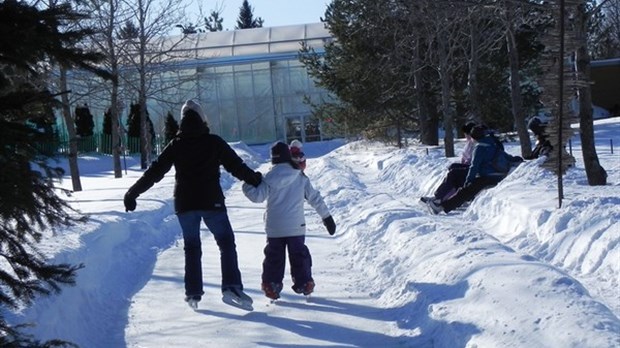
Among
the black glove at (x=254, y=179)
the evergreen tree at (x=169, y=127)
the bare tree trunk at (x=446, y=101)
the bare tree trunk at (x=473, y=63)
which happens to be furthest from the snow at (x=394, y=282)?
the evergreen tree at (x=169, y=127)

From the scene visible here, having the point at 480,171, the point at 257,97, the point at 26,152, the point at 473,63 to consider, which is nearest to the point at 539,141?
the point at 480,171

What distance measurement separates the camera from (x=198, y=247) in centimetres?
789

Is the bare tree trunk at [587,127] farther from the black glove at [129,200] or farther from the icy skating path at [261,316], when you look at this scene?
the black glove at [129,200]

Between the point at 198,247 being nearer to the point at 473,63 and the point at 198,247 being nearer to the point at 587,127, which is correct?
the point at 587,127

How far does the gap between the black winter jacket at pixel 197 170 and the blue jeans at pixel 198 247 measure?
86mm

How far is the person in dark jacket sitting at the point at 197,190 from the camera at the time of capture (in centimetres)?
775

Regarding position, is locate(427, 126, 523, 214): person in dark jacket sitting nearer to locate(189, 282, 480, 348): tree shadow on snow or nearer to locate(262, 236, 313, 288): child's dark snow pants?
locate(262, 236, 313, 288): child's dark snow pants

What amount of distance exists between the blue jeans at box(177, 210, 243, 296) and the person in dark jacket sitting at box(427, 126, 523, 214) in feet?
20.2

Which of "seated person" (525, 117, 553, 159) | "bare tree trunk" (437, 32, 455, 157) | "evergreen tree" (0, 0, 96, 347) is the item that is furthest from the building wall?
"evergreen tree" (0, 0, 96, 347)

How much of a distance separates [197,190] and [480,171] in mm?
6987

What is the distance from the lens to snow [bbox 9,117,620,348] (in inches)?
225

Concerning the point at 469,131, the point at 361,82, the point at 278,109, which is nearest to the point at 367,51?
the point at 361,82

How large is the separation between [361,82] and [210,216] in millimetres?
25665

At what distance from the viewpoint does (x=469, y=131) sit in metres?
14.8
